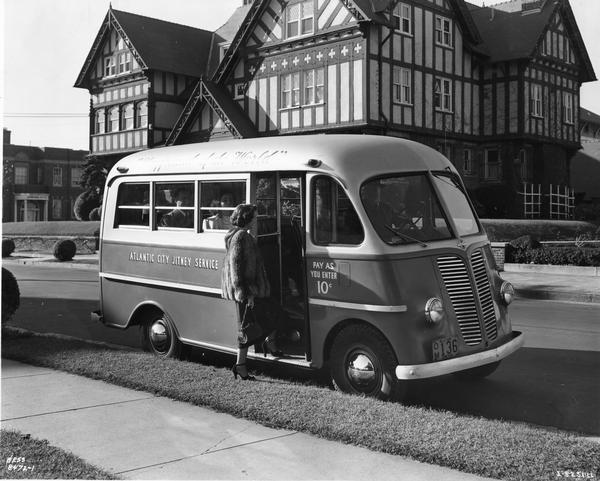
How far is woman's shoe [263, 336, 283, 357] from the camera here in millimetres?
7840

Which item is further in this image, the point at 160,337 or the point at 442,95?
the point at 442,95

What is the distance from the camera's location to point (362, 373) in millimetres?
6973

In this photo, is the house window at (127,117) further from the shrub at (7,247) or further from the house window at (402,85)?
the house window at (402,85)

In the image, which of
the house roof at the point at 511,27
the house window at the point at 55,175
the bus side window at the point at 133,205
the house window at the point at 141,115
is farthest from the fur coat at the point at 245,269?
the house window at the point at 141,115

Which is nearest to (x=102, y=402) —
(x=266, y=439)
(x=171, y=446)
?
(x=171, y=446)

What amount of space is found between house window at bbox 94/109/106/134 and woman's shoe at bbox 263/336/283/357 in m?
36.2

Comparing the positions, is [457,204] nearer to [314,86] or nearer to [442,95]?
[314,86]

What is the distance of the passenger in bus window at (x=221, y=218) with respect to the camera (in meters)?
8.34

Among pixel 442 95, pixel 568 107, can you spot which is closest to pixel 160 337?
pixel 442 95

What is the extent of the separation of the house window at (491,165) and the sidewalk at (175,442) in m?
30.9

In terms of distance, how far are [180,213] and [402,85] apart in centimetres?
2382

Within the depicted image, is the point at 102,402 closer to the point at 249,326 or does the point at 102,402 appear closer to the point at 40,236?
the point at 249,326

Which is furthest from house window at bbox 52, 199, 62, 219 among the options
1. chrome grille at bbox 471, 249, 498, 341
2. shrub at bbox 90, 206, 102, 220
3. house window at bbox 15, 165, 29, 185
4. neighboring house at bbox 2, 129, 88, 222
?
chrome grille at bbox 471, 249, 498, 341

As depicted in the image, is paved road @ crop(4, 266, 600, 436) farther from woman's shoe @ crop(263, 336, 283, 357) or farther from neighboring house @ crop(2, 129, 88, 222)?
neighboring house @ crop(2, 129, 88, 222)
